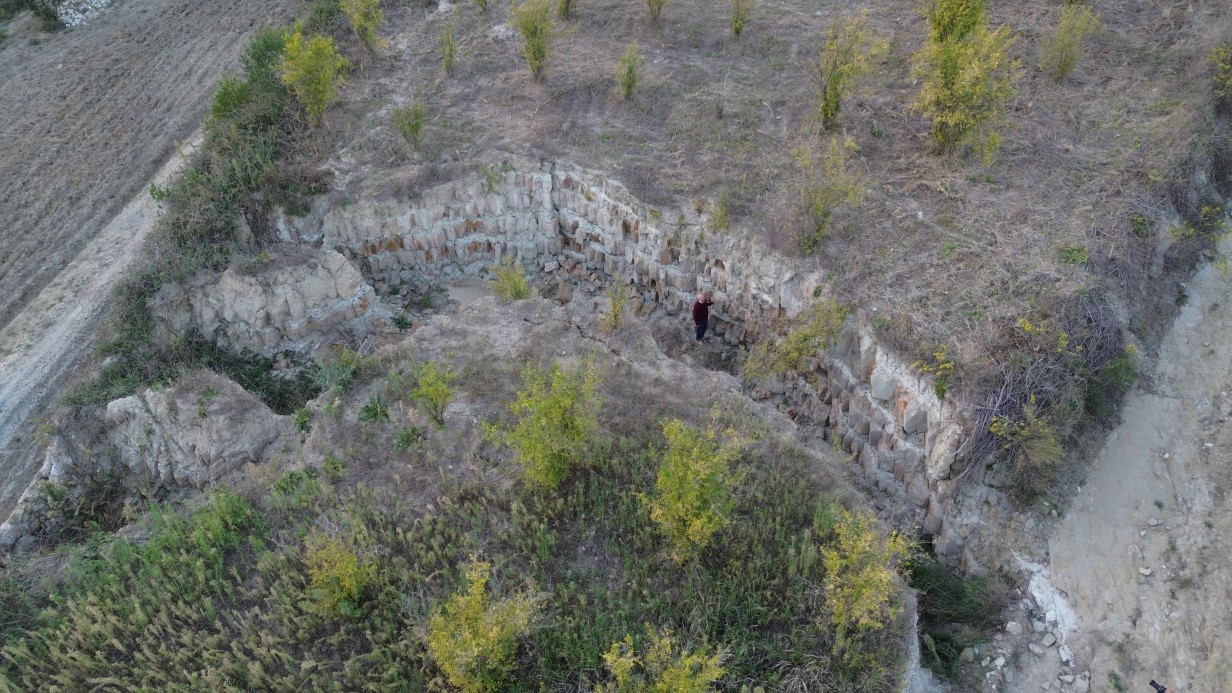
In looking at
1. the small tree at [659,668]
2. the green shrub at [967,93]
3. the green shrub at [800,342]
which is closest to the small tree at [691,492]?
the small tree at [659,668]

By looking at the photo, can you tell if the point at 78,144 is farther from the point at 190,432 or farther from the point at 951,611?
the point at 951,611

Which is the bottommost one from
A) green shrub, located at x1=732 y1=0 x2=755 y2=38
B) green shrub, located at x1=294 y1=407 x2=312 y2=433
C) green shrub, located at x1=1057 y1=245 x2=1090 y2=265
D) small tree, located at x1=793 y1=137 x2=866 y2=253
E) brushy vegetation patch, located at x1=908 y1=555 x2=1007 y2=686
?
brushy vegetation patch, located at x1=908 y1=555 x2=1007 y2=686

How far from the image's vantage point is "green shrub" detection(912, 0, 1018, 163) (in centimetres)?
1416

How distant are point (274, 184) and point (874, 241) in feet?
40.4

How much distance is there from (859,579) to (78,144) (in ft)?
69.5

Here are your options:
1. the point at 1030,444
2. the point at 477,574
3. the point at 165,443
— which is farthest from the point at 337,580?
the point at 1030,444

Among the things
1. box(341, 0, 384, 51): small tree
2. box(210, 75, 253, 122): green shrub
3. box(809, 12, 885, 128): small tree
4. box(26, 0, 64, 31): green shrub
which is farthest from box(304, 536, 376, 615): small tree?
box(26, 0, 64, 31): green shrub

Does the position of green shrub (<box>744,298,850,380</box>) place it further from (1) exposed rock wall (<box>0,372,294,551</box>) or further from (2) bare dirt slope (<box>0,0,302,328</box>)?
(2) bare dirt slope (<box>0,0,302,328</box>)

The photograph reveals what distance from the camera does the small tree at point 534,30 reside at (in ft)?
55.9

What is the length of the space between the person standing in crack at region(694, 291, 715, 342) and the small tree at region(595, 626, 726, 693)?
7.12 m

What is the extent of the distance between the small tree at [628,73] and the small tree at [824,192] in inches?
182

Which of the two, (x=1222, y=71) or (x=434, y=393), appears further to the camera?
(x=1222, y=71)

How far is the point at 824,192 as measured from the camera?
13.2 m

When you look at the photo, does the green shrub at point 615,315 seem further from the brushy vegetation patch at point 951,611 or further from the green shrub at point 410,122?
the brushy vegetation patch at point 951,611
